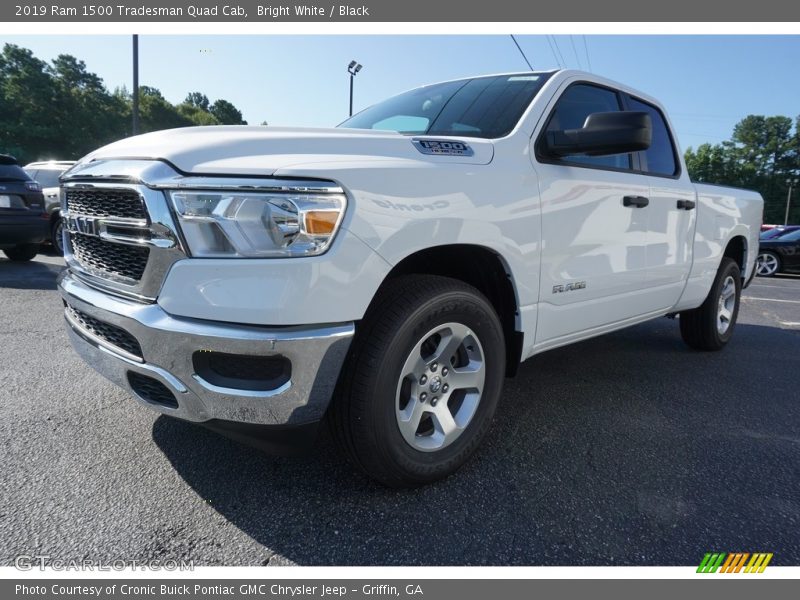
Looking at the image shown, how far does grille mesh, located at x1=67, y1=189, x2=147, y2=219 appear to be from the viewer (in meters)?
1.81

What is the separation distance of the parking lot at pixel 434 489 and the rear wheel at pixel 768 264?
39.7 feet

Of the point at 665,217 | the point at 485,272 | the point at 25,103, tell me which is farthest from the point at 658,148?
the point at 25,103

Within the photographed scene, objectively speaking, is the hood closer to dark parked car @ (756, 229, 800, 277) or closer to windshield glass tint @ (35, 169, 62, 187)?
windshield glass tint @ (35, 169, 62, 187)

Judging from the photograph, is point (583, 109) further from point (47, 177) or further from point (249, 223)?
point (47, 177)

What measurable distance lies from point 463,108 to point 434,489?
1956 mm

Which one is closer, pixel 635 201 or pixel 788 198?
pixel 635 201

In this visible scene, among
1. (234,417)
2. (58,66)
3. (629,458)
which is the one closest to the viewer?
(234,417)

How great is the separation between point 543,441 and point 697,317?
2.65 meters

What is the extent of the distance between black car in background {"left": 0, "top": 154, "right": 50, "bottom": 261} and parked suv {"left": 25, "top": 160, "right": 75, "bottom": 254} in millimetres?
829

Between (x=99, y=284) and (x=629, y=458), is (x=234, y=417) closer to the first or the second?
(x=99, y=284)

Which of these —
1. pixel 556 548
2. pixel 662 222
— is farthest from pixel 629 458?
pixel 662 222

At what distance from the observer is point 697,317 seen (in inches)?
175

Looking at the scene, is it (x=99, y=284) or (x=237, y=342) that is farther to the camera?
(x=99, y=284)

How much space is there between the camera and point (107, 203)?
197 centimetres
